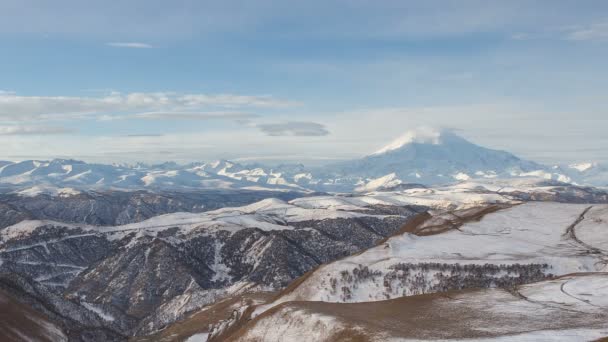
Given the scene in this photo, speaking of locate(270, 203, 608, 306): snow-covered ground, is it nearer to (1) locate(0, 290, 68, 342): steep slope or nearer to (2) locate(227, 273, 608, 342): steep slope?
(2) locate(227, 273, 608, 342): steep slope

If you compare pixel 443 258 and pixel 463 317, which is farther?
pixel 443 258

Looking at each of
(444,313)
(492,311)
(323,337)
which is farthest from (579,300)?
(323,337)

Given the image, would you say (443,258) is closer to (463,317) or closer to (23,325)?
(463,317)

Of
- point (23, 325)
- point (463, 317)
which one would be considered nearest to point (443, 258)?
point (463, 317)

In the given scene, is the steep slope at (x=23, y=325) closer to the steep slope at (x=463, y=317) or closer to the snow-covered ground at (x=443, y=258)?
the snow-covered ground at (x=443, y=258)

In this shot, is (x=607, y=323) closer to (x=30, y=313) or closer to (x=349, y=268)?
(x=349, y=268)

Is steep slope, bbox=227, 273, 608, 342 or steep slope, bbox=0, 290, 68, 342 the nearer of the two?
steep slope, bbox=227, 273, 608, 342

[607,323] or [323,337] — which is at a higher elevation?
[607,323]

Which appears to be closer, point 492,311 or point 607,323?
point 607,323

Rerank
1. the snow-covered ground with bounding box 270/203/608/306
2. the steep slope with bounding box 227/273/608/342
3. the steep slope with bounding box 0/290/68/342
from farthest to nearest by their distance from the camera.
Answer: the steep slope with bounding box 0/290/68/342 < the snow-covered ground with bounding box 270/203/608/306 < the steep slope with bounding box 227/273/608/342

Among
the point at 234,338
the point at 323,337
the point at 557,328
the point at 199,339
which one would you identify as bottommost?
the point at 199,339

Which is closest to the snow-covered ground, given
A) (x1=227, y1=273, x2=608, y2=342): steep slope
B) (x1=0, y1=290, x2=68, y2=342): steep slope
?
(x1=227, y1=273, x2=608, y2=342): steep slope
